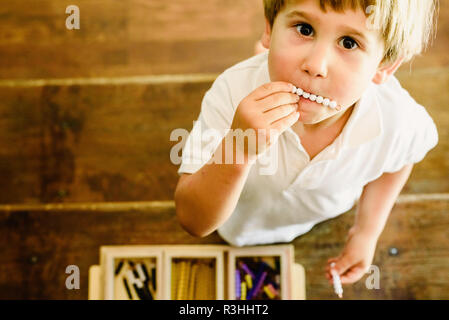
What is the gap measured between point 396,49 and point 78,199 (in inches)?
28.9

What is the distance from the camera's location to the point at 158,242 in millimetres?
1053

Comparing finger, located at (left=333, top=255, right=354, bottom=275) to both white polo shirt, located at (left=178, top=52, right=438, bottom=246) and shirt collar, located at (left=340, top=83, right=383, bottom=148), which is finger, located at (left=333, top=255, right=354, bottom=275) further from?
shirt collar, located at (left=340, top=83, right=383, bottom=148)

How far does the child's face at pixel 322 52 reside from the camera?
542mm

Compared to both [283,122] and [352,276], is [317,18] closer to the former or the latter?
[283,122]

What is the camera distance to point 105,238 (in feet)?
3.46

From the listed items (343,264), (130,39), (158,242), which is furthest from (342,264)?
(130,39)

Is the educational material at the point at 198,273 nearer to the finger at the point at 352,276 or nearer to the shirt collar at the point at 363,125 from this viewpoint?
the finger at the point at 352,276

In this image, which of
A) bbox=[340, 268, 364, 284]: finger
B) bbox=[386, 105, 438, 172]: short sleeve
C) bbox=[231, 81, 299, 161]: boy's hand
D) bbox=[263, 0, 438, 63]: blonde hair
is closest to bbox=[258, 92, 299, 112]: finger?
bbox=[231, 81, 299, 161]: boy's hand

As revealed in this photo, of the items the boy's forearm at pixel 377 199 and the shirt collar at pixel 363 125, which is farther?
the boy's forearm at pixel 377 199

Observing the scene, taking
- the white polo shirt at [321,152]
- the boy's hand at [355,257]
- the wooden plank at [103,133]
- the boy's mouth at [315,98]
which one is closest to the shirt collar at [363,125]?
the white polo shirt at [321,152]

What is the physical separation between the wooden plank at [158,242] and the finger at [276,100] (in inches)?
19.9

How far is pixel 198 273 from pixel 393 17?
564 millimetres

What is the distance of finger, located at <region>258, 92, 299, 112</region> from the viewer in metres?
0.56

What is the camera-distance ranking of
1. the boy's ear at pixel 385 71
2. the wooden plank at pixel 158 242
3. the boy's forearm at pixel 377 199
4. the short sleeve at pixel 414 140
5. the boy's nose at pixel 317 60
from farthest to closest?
1. the wooden plank at pixel 158 242
2. the boy's forearm at pixel 377 199
3. the short sleeve at pixel 414 140
4. the boy's ear at pixel 385 71
5. the boy's nose at pixel 317 60
